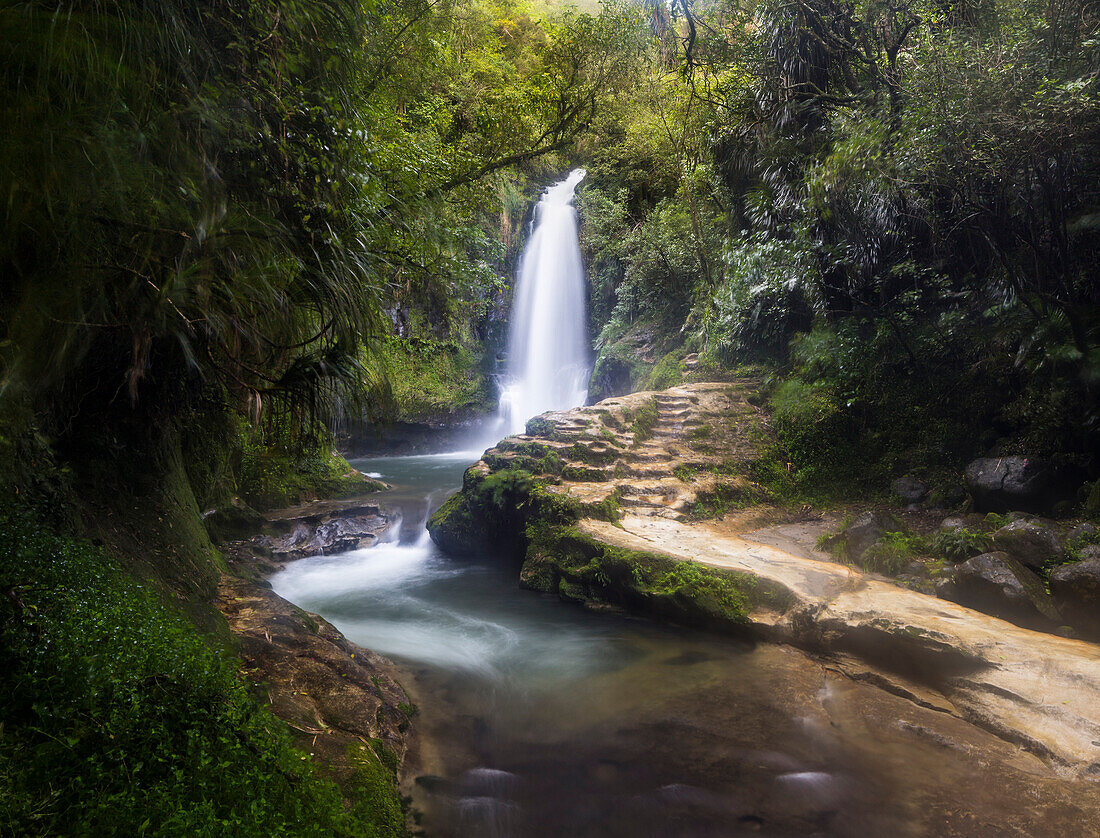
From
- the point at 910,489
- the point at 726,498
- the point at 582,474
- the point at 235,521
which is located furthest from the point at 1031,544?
the point at 235,521

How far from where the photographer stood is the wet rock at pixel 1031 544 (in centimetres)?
517

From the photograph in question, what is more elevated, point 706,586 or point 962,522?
point 962,522

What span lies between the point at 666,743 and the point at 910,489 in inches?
206

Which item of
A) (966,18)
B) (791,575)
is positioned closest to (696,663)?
(791,575)

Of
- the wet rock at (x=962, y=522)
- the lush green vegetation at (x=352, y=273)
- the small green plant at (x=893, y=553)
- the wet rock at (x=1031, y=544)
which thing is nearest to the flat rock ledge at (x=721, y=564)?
the lush green vegetation at (x=352, y=273)

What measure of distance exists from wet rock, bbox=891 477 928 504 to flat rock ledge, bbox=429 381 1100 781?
179 centimetres

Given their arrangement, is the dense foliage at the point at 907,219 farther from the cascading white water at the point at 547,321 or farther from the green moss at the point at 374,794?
the cascading white water at the point at 547,321

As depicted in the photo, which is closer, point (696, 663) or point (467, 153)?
point (696, 663)

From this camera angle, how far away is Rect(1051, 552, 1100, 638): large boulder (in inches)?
180

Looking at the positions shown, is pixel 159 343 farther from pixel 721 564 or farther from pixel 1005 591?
pixel 1005 591

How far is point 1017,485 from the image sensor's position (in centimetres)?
613

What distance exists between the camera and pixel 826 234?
8391 mm

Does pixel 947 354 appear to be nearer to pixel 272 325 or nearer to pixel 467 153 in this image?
pixel 467 153

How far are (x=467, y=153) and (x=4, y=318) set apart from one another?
6261 millimetres
